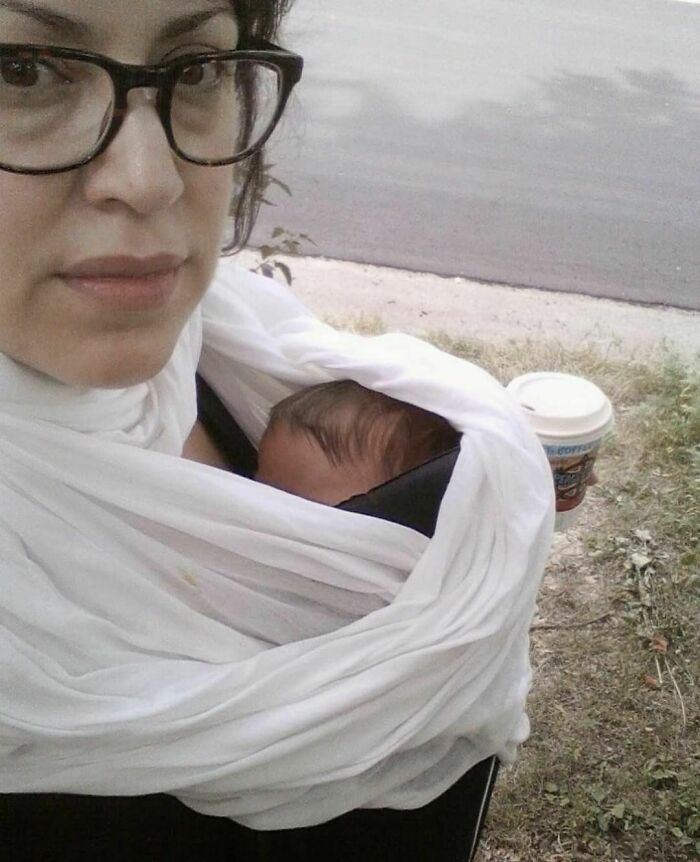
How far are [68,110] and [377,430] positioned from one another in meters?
0.43

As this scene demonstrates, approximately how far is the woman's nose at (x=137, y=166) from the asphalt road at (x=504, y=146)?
2004mm

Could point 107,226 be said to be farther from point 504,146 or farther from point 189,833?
point 504,146

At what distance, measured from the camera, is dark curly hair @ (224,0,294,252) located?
28.1 inches

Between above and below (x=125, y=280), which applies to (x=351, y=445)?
below

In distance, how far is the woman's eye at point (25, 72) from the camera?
1.82 feet

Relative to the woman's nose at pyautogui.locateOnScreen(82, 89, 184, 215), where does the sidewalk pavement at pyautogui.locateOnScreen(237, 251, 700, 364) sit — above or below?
below

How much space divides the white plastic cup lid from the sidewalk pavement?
998mm

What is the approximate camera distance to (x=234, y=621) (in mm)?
726

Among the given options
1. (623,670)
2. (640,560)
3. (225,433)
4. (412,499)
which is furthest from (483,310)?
(412,499)

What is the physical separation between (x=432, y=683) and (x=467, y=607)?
0.22 ft

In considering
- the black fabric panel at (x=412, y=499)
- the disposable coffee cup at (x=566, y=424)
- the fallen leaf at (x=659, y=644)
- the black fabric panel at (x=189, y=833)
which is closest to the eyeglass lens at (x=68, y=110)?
the black fabric panel at (x=412, y=499)

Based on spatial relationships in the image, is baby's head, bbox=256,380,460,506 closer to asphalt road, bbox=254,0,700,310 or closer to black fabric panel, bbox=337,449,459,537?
black fabric panel, bbox=337,449,459,537

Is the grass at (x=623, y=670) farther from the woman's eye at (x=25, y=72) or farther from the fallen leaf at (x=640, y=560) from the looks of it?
the woman's eye at (x=25, y=72)

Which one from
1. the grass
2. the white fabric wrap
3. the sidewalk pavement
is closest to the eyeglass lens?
the white fabric wrap
